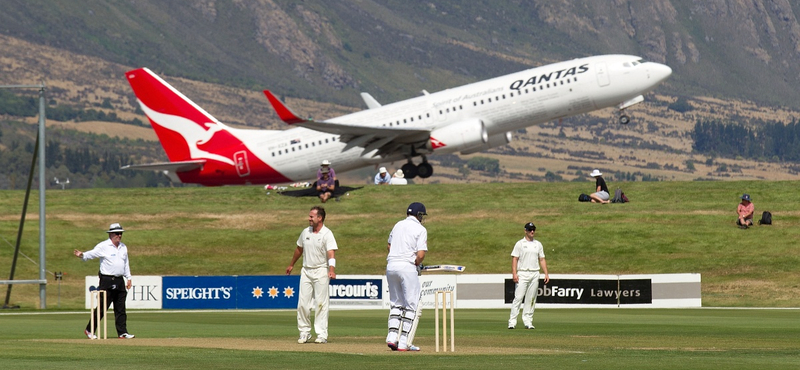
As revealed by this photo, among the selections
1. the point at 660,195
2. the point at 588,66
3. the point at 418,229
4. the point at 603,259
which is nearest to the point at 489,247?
the point at 603,259

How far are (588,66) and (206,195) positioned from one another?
18.5 m

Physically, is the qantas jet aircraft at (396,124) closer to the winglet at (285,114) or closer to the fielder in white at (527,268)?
the winglet at (285,114)

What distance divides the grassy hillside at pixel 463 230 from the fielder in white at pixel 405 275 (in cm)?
2396

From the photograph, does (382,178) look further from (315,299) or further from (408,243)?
(408,243)

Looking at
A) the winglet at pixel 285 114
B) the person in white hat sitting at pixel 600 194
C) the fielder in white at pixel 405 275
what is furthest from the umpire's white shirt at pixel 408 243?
the winglet at pixel 285 114

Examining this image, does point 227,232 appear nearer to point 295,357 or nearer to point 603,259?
point 603,259

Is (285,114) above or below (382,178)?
above

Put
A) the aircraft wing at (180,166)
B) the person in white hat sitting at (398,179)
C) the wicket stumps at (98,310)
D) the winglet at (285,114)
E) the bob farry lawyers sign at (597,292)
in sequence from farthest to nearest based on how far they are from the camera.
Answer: the aircraft wing at (180,166) < the person in white hat sitting at (398,179) < the winglet at (285,114) < the bob farry lawyers sign at (597,292) < the wicket stumps at (98,310)

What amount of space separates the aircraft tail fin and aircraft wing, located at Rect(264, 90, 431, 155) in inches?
252

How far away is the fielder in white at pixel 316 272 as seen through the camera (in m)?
22.0

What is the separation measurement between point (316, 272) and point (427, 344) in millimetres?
2245

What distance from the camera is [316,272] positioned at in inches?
870

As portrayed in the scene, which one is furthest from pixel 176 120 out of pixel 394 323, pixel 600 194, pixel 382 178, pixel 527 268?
pixel 394 323

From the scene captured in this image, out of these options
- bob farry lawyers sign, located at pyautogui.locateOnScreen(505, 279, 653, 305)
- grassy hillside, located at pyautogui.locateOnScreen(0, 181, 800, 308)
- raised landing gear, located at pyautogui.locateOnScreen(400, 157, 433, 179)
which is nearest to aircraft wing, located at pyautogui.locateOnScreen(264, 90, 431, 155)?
raised landing gear, located at pyautogui.locateOnScreen(400, 157, 433, 179)
